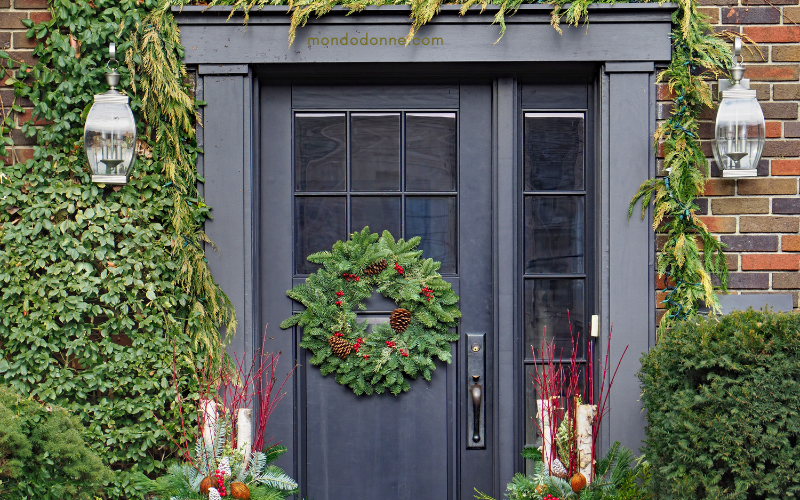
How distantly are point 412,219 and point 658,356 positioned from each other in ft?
4.73

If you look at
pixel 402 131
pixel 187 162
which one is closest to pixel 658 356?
pixel 402 131

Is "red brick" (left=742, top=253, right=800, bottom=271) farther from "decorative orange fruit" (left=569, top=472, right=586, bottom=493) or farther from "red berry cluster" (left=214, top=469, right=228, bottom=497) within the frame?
"red berry cluster" (left=214, top=469, right=228, bottom=497)

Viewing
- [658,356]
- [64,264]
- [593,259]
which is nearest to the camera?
[658,356]

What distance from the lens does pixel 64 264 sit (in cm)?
302

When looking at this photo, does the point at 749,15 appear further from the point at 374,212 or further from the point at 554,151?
the point at 374,212

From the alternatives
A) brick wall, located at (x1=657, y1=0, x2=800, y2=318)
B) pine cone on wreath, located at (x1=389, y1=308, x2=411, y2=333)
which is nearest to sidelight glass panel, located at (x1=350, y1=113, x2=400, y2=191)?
pine cone on wreath, located at (x1=389, y1=308, x2=411, y2=333)

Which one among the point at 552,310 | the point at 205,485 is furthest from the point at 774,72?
the point at 205,485

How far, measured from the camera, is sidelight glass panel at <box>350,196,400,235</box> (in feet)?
11.1

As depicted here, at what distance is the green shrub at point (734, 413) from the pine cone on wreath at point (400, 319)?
1317 millimetres

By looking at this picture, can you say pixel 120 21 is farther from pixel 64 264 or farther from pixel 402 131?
pixel 402 131

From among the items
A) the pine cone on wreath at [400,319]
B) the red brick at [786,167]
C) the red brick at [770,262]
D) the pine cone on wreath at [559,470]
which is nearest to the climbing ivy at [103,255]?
the pine cone on wreath at [400,319]

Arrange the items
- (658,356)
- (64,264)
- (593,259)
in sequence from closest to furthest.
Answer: (658,356)
(64,264)
(593,259)

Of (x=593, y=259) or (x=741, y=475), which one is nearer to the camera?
(x=741, y=475)

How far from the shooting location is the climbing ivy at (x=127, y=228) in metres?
3.00
